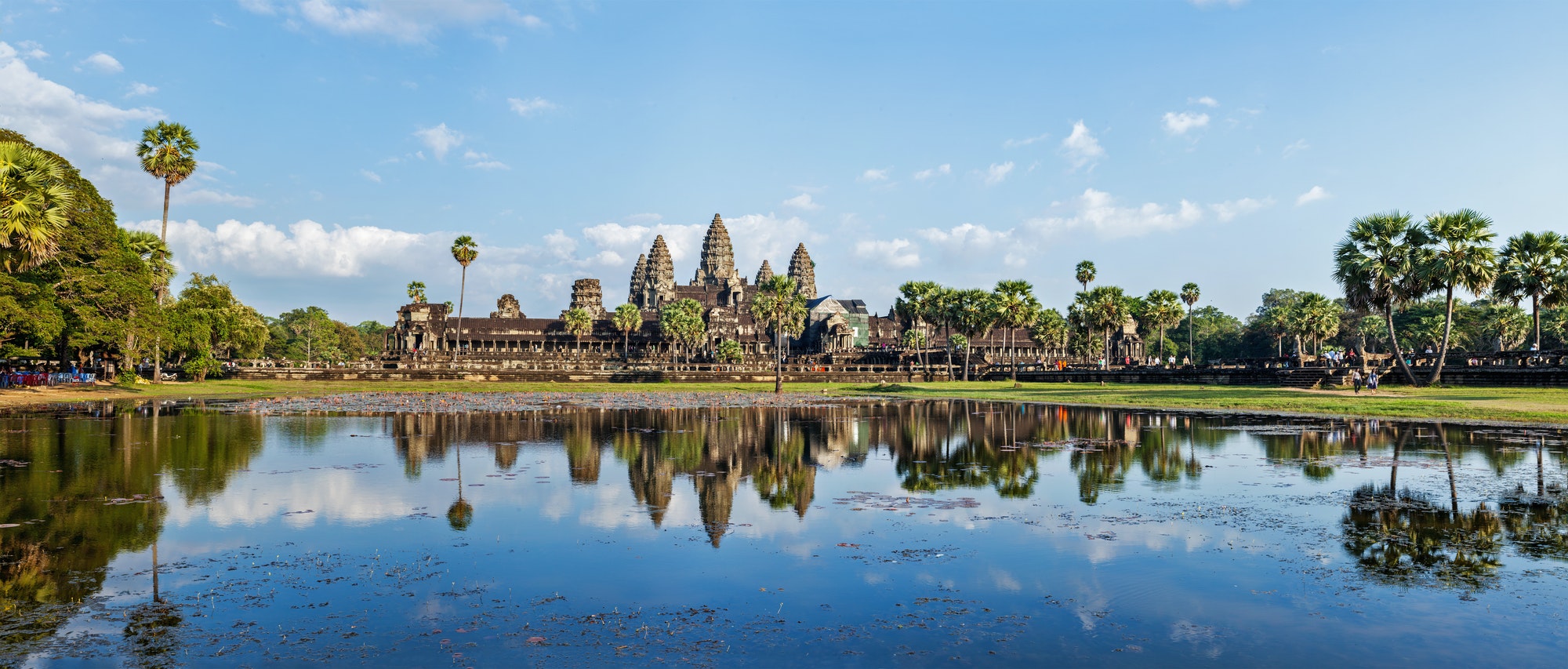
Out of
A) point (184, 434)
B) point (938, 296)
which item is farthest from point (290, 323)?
point (184, 434)

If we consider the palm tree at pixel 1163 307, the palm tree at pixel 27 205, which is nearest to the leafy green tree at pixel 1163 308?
the palm tree at pixel 1163 307

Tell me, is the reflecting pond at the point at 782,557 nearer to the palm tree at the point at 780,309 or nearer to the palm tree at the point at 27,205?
the palm tree at the point at 27,205

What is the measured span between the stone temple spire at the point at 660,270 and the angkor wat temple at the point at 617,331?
0.86ft

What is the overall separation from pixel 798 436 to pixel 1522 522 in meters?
20.1

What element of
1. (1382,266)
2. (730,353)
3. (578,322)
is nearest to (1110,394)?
(1382,266)

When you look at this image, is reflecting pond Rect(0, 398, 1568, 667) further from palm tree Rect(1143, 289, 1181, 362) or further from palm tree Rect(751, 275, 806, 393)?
palm tree Rect(1143, 289, 1181, 362)

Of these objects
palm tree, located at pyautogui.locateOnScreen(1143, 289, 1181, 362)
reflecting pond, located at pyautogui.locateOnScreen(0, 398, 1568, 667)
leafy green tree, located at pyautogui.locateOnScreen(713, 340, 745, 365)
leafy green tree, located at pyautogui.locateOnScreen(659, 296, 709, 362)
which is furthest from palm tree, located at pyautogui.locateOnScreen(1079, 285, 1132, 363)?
reflecting pond, located at pyautogui.locateOnScreen(0, 398, 1568, 667)

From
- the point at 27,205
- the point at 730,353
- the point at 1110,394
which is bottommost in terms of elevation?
the point at 1110,394

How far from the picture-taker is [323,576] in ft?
35.2

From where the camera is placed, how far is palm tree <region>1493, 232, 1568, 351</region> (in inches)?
2106

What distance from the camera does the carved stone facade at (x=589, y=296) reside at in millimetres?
176250

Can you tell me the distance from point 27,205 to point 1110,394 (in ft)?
172

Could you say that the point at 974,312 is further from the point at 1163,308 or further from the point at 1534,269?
the point at 1534,269

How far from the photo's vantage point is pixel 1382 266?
52.1 meters
